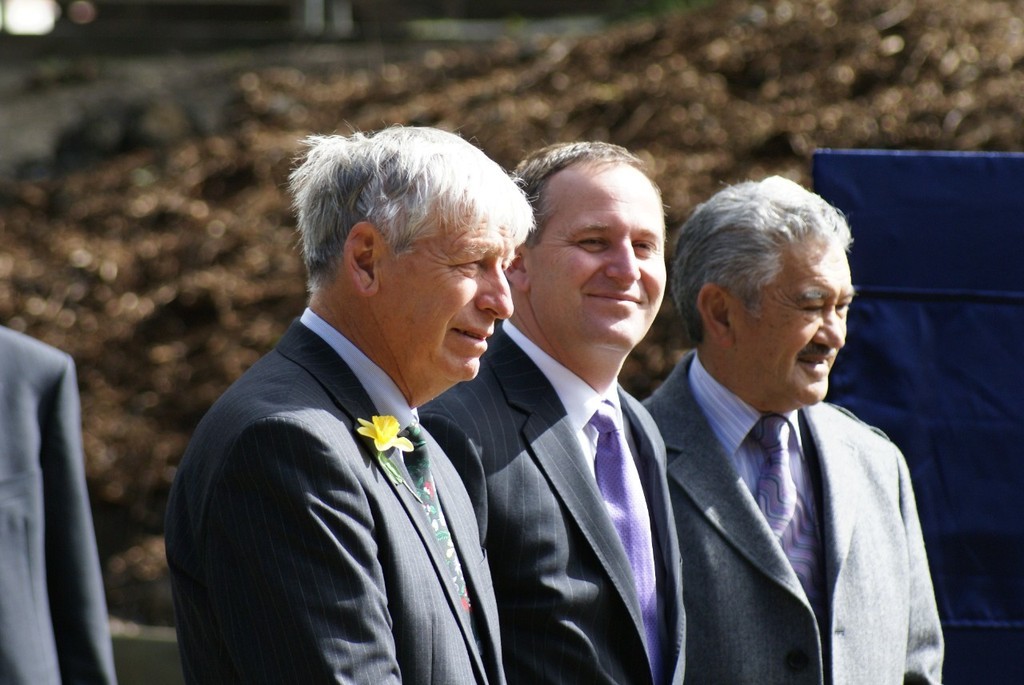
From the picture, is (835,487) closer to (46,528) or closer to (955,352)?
(955,352)

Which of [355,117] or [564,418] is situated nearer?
[564,418]

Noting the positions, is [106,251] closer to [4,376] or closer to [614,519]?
[4,376]

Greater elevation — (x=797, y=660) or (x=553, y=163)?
(x=553, y=163)

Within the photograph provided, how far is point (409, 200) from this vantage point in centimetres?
229

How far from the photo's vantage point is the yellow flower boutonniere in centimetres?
224

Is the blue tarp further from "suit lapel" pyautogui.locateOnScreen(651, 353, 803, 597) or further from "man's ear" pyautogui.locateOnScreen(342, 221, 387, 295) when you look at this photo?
"man's ear" pyautogui.locateOnScreen(342, 221, 387, 295)

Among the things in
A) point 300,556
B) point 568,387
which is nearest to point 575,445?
point 568,387

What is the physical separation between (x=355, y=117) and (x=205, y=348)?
6.41 feet

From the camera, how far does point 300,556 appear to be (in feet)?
6.67

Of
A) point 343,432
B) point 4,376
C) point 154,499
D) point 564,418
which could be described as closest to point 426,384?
point 343,432

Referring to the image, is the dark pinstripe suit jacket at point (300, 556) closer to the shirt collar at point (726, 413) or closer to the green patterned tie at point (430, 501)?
the green patterned tie at point (430, 501)

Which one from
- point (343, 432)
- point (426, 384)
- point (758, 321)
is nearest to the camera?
point (343, 432)

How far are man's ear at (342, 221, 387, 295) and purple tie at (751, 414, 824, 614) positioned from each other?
→ 1.39m

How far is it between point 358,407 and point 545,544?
0.64 m
